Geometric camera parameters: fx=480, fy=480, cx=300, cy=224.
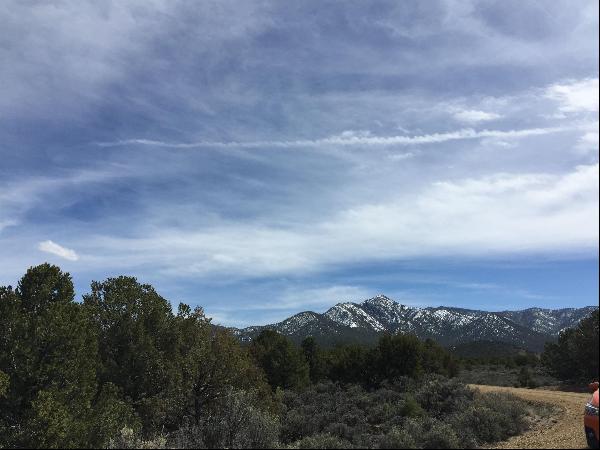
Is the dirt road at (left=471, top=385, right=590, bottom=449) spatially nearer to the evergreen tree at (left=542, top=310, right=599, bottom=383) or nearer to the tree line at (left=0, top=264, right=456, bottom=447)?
the tree line at (left=0, top=264, right=456, bottom=447)

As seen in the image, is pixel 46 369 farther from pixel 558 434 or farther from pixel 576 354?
pixel 576 354

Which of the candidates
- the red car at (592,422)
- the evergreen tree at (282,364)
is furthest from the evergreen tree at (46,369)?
the evergreen tree at (282,364)

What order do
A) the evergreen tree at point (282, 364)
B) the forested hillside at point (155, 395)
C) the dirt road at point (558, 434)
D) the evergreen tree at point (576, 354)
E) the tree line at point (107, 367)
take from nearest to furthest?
the dirt road at point (558, 434) → the forested hillside at point (155, 395) → the tree line at point (107, 367) → the evergreen tree at point (576, 354) → the evergreen tree at point (282, 364)

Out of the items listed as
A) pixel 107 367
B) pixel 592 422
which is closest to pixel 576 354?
pixel 592 422

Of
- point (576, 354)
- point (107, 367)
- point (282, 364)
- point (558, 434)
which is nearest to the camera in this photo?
point (558, 434)

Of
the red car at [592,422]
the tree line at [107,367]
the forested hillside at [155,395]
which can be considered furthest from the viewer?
the tree line at [107,367]

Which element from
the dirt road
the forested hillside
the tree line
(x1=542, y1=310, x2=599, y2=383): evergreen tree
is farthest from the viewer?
(x1=542, y1=310, x2=599, y2=383): evergreen tree

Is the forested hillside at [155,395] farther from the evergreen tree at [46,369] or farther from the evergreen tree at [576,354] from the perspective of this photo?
the evergreen tree at [576,354]

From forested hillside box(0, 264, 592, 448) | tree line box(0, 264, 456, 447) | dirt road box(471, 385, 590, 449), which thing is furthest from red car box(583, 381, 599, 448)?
tree line box(0, 264, 456, 447)

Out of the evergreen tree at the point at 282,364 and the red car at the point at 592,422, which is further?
the evergreen tree at the point at 282,364

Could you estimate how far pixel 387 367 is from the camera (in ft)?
134

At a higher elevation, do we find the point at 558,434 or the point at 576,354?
the point at 576,354

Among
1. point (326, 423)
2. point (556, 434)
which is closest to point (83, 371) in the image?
point (326, 423)

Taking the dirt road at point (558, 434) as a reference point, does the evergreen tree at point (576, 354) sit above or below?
above
